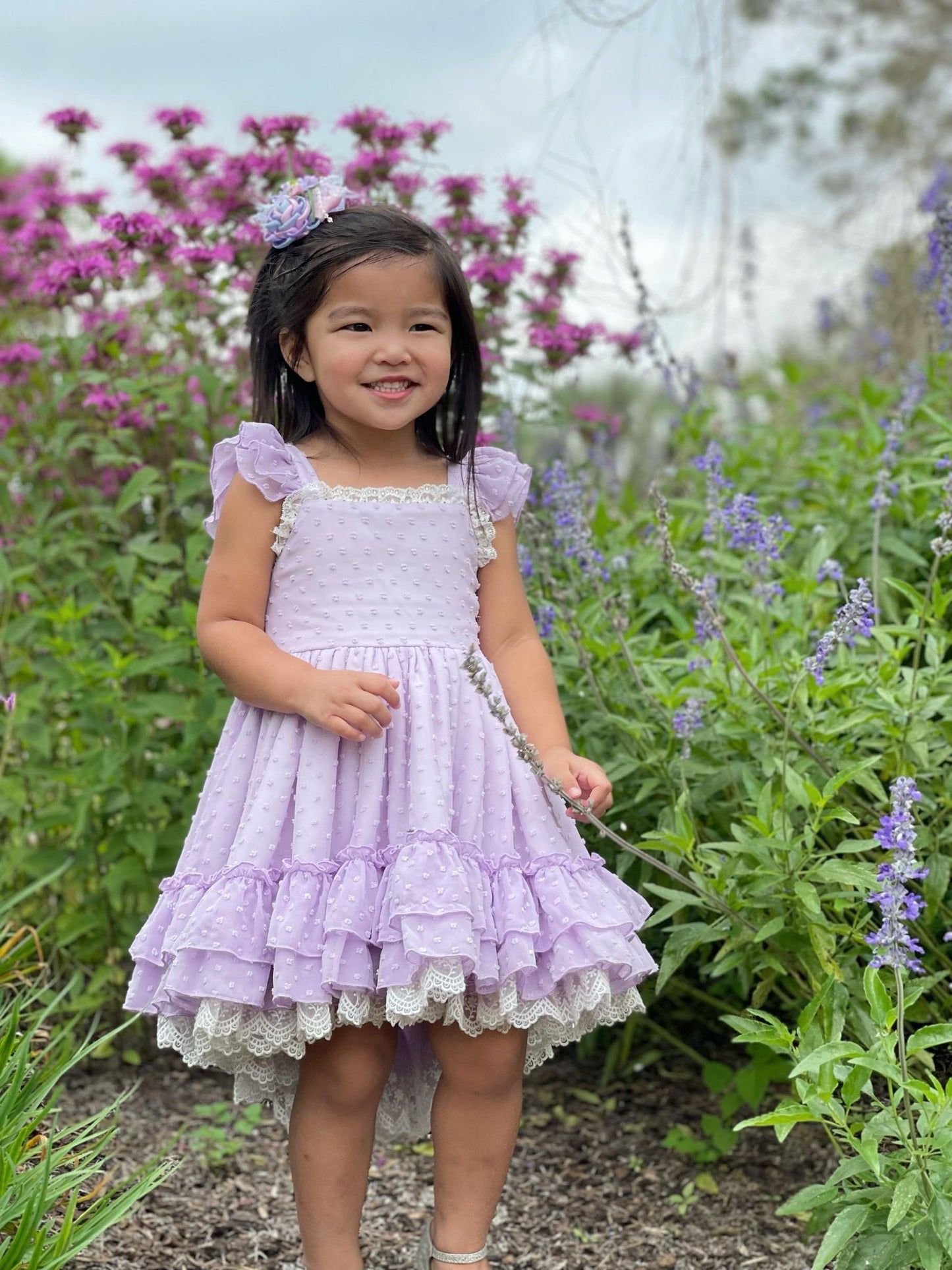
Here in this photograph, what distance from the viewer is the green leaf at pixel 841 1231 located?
5.78 ft

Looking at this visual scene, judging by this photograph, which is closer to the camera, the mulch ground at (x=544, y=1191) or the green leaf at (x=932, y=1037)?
the green leaf at (x=932, y=1037)

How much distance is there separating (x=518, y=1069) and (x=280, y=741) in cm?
58

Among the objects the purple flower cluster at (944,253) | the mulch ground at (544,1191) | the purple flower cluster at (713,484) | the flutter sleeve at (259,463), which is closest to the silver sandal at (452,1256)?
the mulch ground at (544,1191)

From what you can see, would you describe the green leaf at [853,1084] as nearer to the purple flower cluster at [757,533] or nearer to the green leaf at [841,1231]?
the green leaf at [841,1231]

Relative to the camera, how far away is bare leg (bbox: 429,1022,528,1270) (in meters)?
2.03

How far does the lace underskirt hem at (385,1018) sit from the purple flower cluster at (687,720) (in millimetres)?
452

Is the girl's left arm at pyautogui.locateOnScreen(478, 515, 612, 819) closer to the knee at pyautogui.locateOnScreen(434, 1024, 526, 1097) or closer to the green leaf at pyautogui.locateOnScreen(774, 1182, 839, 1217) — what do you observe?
the knee at pyautogui.locateOnScreen(434, 1024, 526, 1097)

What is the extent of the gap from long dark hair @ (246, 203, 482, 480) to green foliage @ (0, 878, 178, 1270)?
3.16ft

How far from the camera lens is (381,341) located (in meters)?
2.10

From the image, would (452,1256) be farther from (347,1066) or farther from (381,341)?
(381,341)

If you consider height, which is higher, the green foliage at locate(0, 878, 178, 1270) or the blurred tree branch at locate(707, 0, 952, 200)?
the blurred tree branch at locate(707, 0, 952, 200)

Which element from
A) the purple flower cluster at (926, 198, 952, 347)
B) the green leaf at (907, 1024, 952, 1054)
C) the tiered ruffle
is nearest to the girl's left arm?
the tiered ruffle

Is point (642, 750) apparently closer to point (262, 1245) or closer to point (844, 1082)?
point (844, 1082)

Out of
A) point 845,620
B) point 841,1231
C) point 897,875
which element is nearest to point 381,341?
point 845,620
